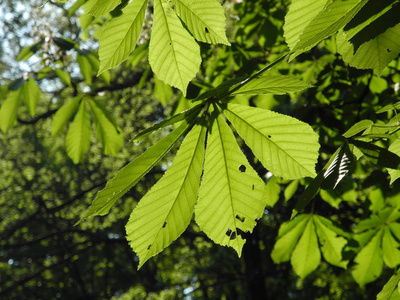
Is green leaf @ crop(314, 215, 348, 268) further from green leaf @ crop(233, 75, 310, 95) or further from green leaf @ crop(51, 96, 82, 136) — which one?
green leaf @ crop(51, 96, 82, 136)

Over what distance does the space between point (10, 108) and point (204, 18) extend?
126cm

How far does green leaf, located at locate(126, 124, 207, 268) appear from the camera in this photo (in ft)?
1.88

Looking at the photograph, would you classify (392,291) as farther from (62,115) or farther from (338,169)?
(62,115)

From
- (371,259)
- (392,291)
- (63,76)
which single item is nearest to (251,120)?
(392,291)

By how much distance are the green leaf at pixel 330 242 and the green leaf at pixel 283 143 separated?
86 cm

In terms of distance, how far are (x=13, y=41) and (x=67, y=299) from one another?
27.1ft

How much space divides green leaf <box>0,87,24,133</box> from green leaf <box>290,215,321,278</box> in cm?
127

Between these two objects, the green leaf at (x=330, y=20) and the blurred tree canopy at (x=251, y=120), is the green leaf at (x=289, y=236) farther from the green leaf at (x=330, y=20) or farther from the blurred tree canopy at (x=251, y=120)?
the green leaf at (x=330, y=20)

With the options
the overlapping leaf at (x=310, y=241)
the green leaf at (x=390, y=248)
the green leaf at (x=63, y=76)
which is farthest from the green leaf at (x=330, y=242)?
the green leaf at (x=63, y=76)

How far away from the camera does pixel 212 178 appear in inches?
23.4

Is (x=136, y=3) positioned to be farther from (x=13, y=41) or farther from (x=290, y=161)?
(x=13, y=41)

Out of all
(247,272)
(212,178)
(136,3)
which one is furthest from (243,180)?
(247,272)

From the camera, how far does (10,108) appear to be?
1567 millimetres

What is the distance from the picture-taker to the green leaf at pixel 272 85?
24.1 inches
